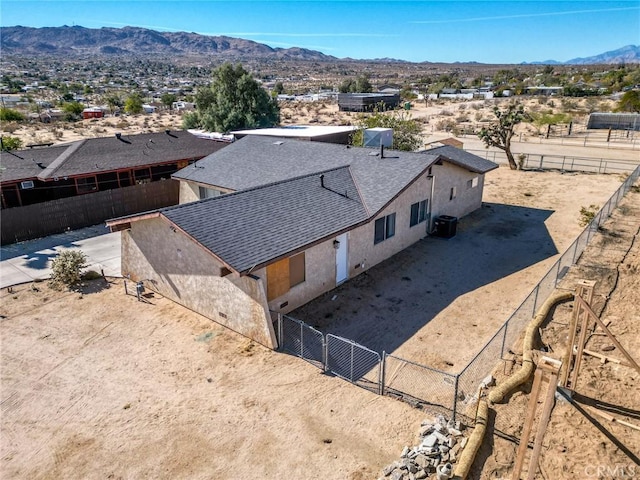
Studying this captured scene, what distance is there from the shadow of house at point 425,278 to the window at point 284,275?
1.08 m

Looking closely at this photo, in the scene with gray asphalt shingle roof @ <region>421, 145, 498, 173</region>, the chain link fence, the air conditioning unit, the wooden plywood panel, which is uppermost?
the air conditioning unit

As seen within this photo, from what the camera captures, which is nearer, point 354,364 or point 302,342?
point 354,364

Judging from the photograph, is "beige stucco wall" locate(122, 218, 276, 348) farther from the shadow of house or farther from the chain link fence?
the chain link fence

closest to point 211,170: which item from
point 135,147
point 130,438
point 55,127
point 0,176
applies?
point 135,147

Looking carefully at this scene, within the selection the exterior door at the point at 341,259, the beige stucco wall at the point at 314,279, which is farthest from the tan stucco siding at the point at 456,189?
the beige stucco wall at the point at 314,279

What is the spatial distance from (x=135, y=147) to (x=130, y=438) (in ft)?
75.5

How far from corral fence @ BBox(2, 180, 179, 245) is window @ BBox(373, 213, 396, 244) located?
1558 cm

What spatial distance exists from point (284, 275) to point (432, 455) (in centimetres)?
775

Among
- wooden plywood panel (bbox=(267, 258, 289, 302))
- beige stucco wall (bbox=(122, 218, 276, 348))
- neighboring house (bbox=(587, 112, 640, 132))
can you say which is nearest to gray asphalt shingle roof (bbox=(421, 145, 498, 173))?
wooden plywood panel (bbox=(267, 258, 289, 302))

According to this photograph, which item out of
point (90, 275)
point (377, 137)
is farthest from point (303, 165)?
point (90, 275)

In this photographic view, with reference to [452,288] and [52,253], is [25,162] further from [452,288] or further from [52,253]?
[452,288]

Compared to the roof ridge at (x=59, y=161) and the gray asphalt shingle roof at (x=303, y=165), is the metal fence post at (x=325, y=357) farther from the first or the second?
the roof ridge at (x=59, y=161)

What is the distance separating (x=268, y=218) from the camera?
15820mm

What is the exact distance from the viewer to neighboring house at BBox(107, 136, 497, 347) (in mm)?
14062
